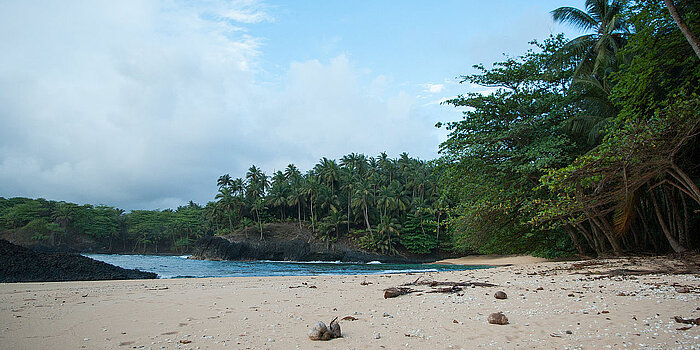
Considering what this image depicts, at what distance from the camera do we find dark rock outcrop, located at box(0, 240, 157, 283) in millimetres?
16141

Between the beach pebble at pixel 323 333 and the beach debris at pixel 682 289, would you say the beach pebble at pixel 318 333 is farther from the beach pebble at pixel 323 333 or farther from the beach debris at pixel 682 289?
the beach debris at pixel 682 289

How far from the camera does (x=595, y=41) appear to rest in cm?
1658

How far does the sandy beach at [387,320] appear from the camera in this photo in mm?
3529

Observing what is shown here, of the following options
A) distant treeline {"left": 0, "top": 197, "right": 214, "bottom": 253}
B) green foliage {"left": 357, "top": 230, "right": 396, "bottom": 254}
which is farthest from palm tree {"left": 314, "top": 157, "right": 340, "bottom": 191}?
distant treeline {"left": 0, "top": 197, "right": 214, "bottom": 253}

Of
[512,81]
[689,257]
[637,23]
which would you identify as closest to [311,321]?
[637,23]

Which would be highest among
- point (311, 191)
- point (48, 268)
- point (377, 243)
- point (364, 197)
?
point (311, 191)

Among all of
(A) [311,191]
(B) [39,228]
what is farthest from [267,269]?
(B) [39,228]

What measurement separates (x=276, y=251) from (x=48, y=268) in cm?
4496

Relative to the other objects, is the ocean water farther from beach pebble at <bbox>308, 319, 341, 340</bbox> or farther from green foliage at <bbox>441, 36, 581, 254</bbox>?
beach pebble at <bbox>308, 319, 341, 340</bbox>

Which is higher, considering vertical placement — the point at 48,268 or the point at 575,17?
the point at 575,17

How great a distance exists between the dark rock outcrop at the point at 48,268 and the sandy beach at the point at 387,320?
38.4 feet

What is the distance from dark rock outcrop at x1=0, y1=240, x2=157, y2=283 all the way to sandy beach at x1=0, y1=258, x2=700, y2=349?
1169cm

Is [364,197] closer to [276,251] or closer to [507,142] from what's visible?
[276,251]

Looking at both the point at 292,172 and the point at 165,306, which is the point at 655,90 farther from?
the point at 292,172
